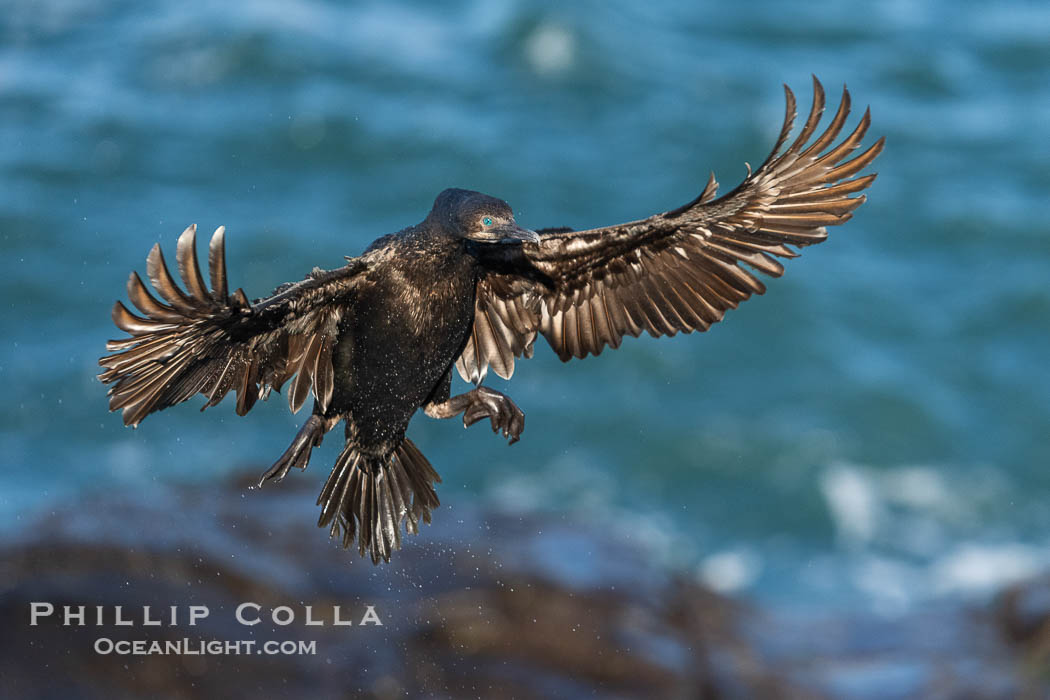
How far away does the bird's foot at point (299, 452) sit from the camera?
17.9 ft

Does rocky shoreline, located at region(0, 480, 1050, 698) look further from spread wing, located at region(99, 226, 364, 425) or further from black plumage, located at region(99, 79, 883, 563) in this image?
spread wing, located at region(99, 226, 364, 425)

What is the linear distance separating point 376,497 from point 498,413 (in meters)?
0.70

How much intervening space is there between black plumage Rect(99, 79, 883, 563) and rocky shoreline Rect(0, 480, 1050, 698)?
213cm

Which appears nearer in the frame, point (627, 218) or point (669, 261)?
point (669, 261)

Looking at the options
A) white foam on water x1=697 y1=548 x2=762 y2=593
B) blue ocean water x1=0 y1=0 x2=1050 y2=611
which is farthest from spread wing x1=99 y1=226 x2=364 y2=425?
white foam on water x1=697 y1=548 x2=762 y2=593

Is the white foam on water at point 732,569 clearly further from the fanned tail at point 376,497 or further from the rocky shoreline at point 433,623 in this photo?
the fanned tail at point 376,497

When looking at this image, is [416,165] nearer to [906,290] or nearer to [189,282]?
[906,290]

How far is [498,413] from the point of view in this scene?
19.8ft

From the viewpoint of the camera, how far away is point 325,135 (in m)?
16.4

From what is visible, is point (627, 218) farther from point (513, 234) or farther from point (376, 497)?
point (513, 234)

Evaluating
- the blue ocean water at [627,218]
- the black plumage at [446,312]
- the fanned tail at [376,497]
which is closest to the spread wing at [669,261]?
the black plumage at [446,312]

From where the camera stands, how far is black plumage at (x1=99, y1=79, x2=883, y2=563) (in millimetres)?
5188

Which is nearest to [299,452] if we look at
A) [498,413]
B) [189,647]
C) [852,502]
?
[498,413]

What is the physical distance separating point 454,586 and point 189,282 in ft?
14.6
